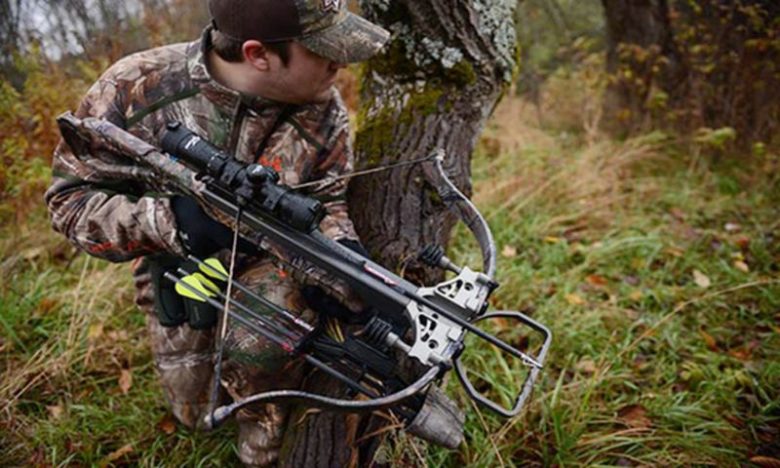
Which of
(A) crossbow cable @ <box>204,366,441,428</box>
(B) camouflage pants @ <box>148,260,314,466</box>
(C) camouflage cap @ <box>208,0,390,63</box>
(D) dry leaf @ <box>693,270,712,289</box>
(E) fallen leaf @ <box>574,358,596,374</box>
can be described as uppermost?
(C) camouflage cap @ <box>208,0,390,63</box>

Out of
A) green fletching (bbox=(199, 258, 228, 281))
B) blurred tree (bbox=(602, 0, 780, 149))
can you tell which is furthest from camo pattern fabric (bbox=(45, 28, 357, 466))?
blurred tree (bbox=(602, 0, 780, 149))

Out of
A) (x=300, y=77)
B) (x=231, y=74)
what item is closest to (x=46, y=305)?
(x=231, y=74)

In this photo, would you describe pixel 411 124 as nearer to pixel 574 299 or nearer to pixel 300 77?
pixel 300 77

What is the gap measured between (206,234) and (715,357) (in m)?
2.82

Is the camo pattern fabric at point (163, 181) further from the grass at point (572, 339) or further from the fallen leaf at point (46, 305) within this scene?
the fallen leaf at point (46, 305)

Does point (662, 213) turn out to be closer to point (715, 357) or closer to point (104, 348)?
point (715, 357)

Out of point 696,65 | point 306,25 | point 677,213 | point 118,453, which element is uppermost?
point 306,25

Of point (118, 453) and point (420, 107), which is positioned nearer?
point (420, 107)

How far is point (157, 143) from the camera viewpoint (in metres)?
2.23

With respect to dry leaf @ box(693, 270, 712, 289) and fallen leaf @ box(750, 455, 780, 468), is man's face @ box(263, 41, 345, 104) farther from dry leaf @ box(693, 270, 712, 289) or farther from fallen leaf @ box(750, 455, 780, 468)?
dry leaf @ box(693, 270, 712, 289)

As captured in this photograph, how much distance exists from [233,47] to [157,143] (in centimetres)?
50

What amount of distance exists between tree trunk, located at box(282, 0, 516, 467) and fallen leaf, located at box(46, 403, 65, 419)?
4.11 feet

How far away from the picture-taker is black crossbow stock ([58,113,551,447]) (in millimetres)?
1602

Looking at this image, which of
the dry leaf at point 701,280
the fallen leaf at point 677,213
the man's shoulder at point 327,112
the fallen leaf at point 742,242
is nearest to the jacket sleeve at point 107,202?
the man's shoulder at point 327,112
